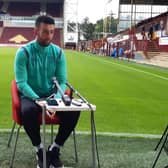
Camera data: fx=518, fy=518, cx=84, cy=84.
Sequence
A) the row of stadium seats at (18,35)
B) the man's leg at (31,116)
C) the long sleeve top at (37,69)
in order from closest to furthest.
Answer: the man's leg at (31,116)
the long sleeve top at (37,69)
the row of stadium seats at (18,35)

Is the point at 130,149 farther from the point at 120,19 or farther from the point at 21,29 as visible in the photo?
the point at 21,29

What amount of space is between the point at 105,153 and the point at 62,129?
3.13 ft

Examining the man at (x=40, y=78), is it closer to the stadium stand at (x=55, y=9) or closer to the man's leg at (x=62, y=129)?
the man's leg at (x=62, y=129)

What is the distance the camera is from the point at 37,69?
5465mm

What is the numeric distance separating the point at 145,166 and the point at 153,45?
→ 30989 millimetres

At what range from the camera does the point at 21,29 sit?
86.7m

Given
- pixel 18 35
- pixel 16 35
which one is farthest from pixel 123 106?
pixel 16 35

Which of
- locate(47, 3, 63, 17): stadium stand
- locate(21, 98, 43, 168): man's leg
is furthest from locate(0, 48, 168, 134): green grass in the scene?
locate(47, 3, 63, 17): stadium stand

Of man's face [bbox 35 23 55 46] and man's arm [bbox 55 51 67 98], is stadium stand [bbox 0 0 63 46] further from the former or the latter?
man's face [bbox 35 23 55 46]

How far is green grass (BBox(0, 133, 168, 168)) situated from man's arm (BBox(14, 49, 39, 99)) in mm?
787

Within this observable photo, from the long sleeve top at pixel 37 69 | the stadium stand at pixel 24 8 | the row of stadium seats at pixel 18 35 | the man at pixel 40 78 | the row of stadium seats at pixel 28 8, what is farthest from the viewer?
the stadium stand at pixel 24 8

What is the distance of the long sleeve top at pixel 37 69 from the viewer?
5355mm

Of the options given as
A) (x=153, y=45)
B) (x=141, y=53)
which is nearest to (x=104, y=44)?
(x=141, y=53)

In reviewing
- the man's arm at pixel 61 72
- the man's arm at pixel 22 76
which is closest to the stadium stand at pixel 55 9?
the man's arm at pixel 61 72
